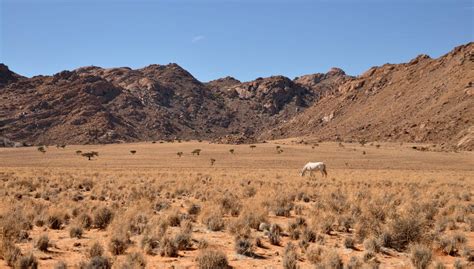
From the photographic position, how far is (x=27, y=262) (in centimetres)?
935

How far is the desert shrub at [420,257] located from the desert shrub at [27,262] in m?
8.29

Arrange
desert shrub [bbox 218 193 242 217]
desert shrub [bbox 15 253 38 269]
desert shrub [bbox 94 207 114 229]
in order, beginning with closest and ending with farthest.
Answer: desert shrub [bbox 15 253 38 269]
desert shrub [bbox 94 207 114 229]
desert shrub [bbox 218 193 242 217]

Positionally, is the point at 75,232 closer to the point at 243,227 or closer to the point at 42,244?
the point at 42,244

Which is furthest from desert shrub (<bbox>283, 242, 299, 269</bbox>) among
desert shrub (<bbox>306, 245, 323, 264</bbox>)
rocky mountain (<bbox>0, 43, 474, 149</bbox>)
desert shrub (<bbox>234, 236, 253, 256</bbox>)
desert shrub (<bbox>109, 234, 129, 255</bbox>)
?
rocky mountain (<bbox>0, 43, 474, 149</bbox>)

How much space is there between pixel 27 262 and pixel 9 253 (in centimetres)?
65

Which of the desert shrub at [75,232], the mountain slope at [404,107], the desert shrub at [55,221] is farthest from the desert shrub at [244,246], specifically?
the mountain slope at [404,107]

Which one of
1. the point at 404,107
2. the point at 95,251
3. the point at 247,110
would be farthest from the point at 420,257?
the point at 247,110

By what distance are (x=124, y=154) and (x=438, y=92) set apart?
69.9 meters

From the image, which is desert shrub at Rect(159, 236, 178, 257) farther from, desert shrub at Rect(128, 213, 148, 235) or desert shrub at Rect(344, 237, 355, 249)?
desert shrub at Rect(344, 237, 355, 249)

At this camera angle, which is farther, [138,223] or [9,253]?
[138,223]

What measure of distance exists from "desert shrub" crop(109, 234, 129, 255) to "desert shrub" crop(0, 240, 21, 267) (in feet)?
6.74

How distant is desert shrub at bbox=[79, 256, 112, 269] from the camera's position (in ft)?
29.6

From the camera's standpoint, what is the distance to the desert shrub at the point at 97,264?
29.6 ft

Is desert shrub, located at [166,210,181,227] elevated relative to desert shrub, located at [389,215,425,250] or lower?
lower
